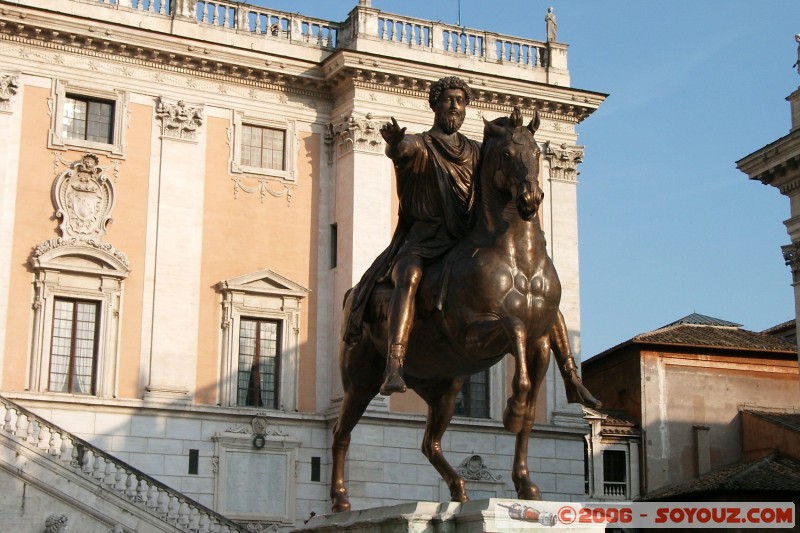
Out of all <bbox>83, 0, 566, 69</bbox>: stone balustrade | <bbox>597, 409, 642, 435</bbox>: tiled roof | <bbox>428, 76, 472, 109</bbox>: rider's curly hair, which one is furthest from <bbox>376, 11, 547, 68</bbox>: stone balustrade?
<bbox>428, 76, 472, 109</bbox>: rider's curly hair

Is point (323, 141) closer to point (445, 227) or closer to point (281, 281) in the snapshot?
point (281, 281)

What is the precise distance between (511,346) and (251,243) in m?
21.1

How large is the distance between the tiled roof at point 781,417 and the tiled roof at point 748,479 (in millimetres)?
880

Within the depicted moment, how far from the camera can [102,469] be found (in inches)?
938

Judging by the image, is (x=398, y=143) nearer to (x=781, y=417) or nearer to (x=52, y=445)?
(x=52, y=445)

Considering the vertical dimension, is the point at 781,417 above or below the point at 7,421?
above

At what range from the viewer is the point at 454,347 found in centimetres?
975

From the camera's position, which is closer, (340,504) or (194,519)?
(340,504)

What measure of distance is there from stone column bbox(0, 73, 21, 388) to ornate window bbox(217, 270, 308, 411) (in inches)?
184

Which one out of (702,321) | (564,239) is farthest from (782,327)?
(564,239)

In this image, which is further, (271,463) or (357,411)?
(271,463)

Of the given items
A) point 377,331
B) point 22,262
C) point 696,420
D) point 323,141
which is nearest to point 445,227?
point 377,331

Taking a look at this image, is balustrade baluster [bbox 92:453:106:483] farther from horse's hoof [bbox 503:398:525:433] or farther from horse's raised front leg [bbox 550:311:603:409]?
horse's hoof [bbox 503:398:525:433]

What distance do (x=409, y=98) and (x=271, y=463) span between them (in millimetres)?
9264
